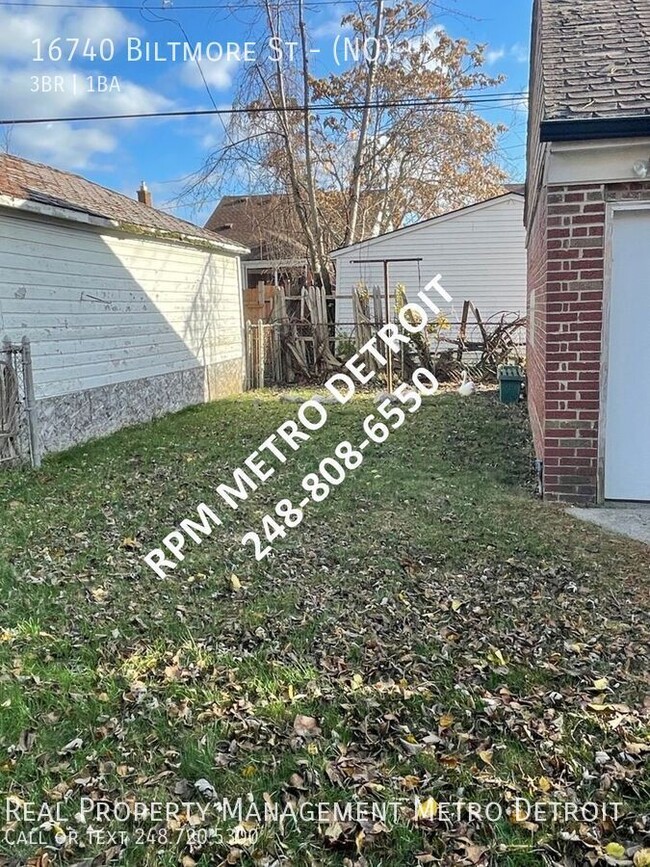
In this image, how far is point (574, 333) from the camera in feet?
15.0

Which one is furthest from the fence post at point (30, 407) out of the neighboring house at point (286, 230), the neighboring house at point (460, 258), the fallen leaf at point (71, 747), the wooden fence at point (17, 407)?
the neighboring house at point (286, 230)

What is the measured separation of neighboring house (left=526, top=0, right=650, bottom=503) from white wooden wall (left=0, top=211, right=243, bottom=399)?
5360mm

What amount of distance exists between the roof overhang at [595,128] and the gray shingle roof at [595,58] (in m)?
0.06

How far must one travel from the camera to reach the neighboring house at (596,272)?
4.25 m

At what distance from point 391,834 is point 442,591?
65.0 inches

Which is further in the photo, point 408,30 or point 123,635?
point 408,30

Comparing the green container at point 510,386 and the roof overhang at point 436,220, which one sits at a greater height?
the roof overhang at point 436,220

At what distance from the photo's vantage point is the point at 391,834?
188cm

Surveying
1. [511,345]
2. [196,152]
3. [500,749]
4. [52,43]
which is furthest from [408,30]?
[500,749]

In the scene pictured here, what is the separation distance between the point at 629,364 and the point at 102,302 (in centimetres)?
650

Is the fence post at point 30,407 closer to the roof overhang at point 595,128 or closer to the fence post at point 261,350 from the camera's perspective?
the roof overhang at point 595,128

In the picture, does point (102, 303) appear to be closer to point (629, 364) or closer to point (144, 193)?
point (629, 364)

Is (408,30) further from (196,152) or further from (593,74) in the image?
(593,74)

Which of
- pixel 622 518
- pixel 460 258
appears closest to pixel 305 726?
pixel 622 518
